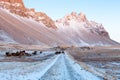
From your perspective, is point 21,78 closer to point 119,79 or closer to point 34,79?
point 34,79

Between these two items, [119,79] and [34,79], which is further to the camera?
[119,79]

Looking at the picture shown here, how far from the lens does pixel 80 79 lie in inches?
806

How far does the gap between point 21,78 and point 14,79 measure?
0.87 meters

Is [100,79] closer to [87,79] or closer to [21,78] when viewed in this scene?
[87,79]

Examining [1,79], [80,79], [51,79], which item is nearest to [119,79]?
[80,79]

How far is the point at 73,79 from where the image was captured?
20203 mm

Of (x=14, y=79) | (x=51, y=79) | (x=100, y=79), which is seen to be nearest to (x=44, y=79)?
(x=51, y=79)

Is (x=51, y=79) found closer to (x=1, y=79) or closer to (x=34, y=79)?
(x=34, y=79)

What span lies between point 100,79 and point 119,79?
3.26 metres

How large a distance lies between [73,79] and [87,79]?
1148mm

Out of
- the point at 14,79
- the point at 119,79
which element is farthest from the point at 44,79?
the point at 119,79

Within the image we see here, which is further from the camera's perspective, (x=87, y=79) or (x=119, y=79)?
(x=119, y=79)

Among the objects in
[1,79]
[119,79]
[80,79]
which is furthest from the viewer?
[119,79]

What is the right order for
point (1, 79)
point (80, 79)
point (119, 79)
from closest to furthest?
point (1, 79) → point (80, 79) → point (119, 79)
